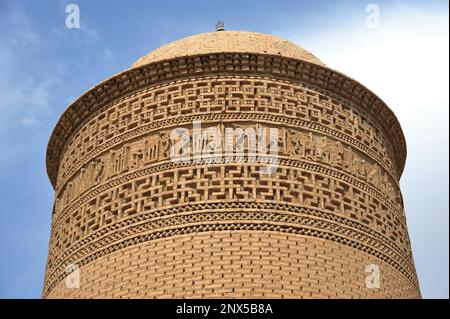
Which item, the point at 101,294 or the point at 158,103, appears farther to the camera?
the point at 158,103

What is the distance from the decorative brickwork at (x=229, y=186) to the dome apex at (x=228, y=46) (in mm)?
19

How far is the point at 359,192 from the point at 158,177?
59.0 inches

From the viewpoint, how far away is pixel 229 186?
231 inches

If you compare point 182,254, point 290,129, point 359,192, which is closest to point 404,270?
point 359,192

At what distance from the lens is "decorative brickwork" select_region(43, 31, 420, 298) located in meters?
5.59

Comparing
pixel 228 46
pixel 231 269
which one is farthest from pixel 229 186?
pixel 228 46

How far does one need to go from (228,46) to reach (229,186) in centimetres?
146

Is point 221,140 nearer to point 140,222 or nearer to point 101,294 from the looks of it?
point 140,222

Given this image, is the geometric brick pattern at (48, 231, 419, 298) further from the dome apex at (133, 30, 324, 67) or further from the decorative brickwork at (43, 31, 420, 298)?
the dome apex at (133, 30, 324, 67)

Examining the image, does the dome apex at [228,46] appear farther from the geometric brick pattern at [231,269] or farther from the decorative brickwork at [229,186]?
the geometric brick pattern at [231,269]

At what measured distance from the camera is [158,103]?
6.52 metres

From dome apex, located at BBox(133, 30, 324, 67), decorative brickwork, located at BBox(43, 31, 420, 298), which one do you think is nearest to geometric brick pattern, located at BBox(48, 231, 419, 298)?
decorative brickwork, located at BBox(43, 31, 420, 298)

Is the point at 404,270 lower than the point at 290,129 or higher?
lower
